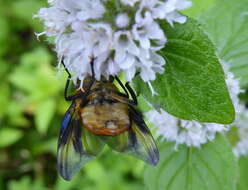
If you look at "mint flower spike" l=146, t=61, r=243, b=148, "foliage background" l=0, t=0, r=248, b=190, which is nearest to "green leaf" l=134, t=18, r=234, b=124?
"mint flower spike" l=146, t=61, r=243, b=148

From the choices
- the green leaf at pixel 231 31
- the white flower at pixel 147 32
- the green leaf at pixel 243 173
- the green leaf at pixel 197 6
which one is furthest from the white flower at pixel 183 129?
the green leaf at pixel 243 173

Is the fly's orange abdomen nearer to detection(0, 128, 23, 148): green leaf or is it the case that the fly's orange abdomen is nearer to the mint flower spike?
the mint flower spike

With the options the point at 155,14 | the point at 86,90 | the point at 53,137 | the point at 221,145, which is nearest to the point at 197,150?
the point at 221,145

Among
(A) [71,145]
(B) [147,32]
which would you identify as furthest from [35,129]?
(B) [147,32]

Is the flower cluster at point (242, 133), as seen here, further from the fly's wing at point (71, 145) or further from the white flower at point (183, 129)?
the fly's wing at point (71, 145)

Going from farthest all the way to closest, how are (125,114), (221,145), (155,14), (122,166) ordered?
(122,166), (221,145), (125,114), (155,14)

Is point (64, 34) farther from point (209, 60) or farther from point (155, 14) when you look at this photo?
point (209, 60)
